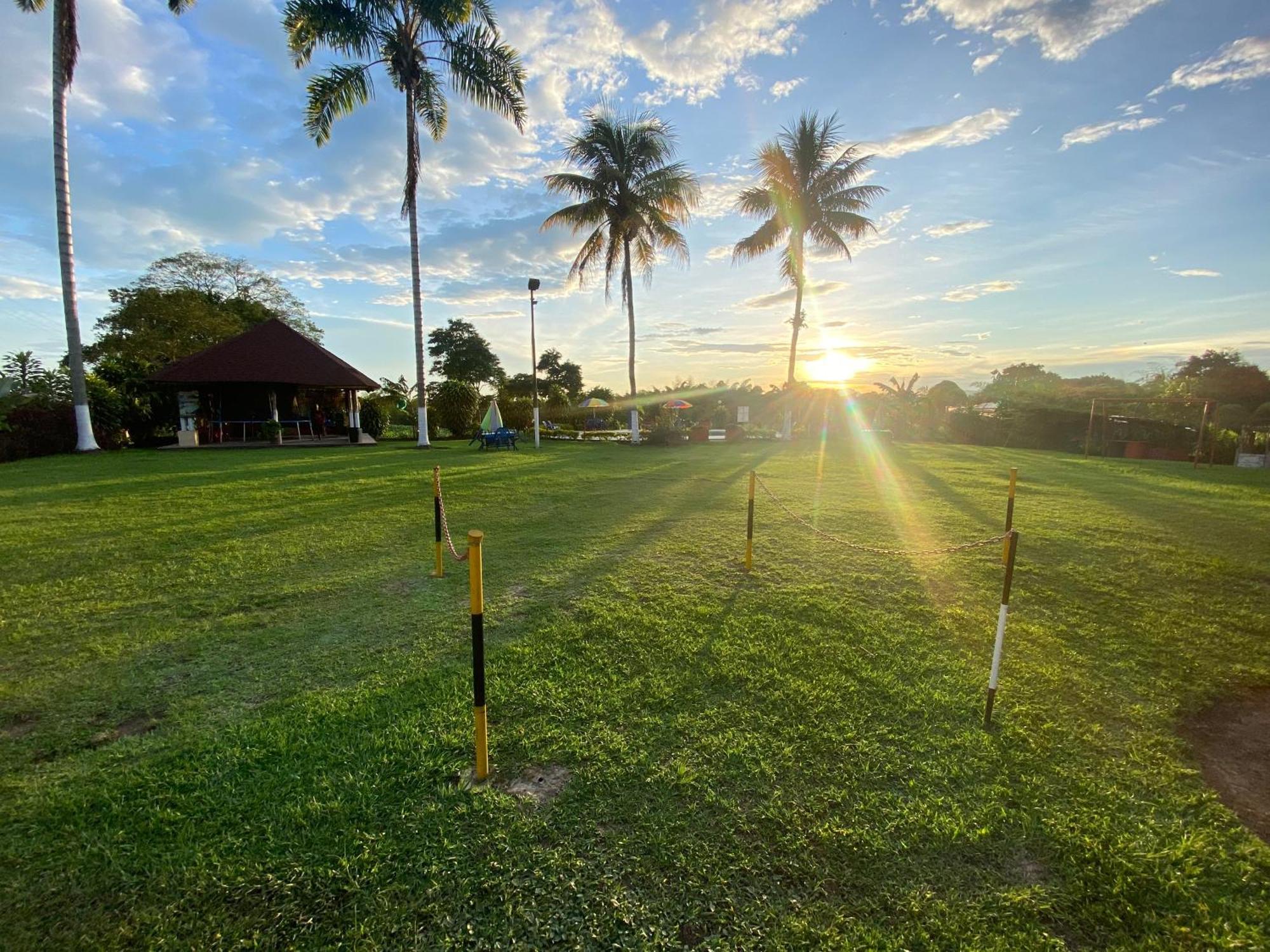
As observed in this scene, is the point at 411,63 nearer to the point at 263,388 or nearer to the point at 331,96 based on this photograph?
the point at 331,96

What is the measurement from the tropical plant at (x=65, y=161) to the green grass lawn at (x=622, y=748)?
39.5 feet

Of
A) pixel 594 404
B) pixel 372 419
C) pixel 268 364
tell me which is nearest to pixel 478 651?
pixel 268 364

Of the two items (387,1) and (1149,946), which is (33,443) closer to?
(387,1)

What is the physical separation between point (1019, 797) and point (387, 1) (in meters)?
23.0

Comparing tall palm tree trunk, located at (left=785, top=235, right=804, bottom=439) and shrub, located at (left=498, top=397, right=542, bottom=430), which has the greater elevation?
tall palm tree trunk, located at (left=785, top=235, right=804, bottom=439)

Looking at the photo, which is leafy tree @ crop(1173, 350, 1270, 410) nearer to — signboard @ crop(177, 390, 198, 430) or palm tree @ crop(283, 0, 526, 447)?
palm tree @ crop(283, 0, 526, 447)

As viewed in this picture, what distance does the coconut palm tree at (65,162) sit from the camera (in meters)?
13.9

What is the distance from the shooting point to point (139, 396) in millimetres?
19141

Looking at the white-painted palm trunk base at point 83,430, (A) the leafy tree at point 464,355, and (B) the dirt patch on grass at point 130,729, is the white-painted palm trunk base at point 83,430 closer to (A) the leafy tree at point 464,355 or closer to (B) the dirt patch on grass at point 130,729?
(B) the dirt patch on grass at point 130,729

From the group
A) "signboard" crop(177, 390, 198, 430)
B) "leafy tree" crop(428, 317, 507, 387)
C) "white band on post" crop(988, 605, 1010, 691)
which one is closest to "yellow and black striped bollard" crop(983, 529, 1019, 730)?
"white band on post" crop(988, 605, 1010, 691)

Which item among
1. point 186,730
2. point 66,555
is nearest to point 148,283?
point 66,555

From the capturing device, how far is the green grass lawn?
1855mm

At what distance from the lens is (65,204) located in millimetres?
14031

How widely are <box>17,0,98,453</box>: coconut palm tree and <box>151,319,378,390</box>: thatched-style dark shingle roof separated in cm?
422
